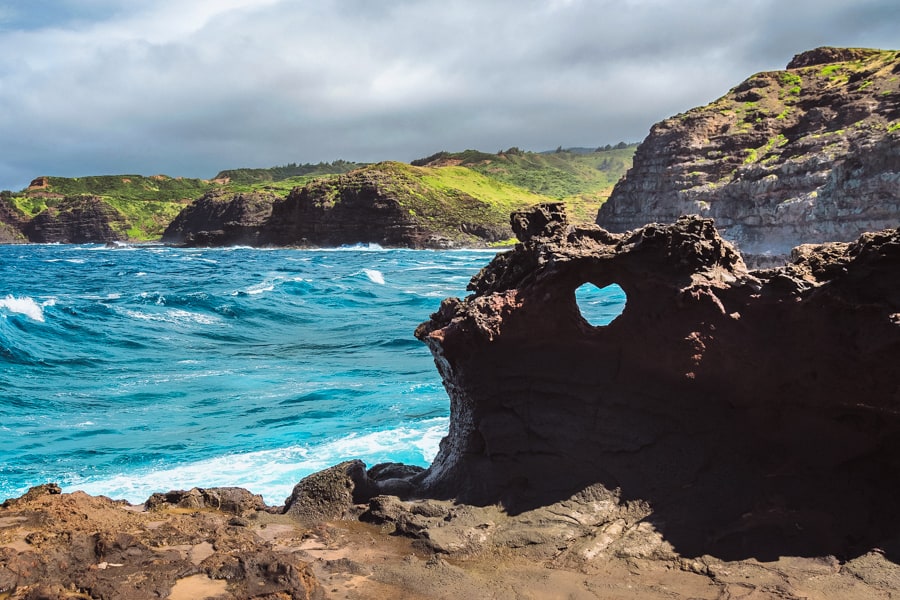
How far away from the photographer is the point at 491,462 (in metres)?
5.07

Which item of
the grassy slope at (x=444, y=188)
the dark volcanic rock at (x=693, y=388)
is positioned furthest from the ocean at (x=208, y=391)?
the grassy slope at (x=444, y=188)

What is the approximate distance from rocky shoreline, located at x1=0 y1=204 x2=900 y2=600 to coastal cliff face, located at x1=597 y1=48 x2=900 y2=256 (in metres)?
33.1

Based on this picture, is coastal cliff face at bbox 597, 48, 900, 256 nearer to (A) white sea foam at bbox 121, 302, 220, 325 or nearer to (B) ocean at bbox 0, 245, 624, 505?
(B) ocean at bbox 0, 245, 624, 505

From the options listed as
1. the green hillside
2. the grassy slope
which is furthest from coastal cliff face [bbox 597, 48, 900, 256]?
the green hillside

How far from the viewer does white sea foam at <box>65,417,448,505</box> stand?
7.66 m

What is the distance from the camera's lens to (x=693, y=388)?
4574 mm

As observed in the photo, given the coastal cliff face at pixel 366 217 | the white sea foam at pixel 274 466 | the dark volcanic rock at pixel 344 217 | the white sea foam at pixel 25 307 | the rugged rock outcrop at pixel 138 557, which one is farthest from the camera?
the coastal cliff face at pixel 366 217

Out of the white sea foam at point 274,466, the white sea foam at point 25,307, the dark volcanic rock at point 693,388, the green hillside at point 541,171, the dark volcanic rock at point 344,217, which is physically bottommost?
the white sea foam at point 274,466

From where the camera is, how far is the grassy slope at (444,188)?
303 ft

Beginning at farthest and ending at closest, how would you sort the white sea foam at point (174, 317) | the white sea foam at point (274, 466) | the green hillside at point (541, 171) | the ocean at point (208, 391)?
1. the green hillside at point (541, 171)
2. the white sea foam at point (174, 317)
3. the ocean at point (208, 391)
4. the white sea foam at point (274, 466)

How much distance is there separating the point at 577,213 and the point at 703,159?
52.6 meters

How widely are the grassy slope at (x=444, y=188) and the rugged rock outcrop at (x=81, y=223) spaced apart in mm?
3200

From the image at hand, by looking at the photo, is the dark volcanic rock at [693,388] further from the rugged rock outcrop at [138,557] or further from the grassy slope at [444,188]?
the grassy slope at [444,188]

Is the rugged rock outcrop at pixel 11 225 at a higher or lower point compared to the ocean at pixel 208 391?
higher
